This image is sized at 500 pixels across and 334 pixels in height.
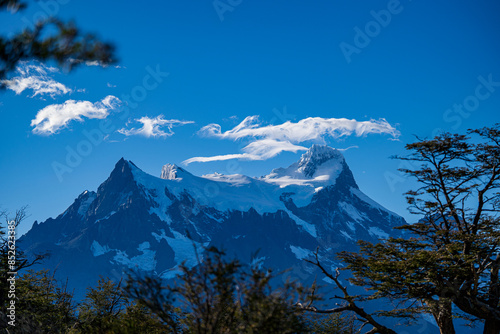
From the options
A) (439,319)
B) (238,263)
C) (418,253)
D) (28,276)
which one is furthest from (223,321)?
(28,276)

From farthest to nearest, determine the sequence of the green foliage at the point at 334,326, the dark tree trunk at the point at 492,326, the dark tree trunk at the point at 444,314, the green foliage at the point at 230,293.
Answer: the green foliage at the point at 334,326
the dark tree trunk at the point at 492,326
the dark tree trunk at the point at 444,314
the green foliage at the point at 230,293

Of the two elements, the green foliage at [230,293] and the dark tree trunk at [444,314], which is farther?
the dark tree trunk at [444,314]

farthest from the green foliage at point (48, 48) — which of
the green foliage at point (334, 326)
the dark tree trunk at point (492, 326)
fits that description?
the dark tree trunk at point (492, 326)

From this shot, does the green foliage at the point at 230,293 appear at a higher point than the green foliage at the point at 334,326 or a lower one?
lower

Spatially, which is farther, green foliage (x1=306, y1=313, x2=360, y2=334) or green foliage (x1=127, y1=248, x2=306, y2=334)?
green foliage (x1=306, y1=313, x2=360, y2=334)

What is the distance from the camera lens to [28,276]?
26484 millimetres

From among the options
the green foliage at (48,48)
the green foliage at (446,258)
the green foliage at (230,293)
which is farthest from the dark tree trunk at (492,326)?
the green foliage at (48,48)

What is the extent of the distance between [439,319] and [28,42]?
1908cm

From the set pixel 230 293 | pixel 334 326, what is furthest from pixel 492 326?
pixel 230 293

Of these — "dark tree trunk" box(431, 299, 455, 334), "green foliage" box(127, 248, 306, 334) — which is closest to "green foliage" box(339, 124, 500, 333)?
"dark tree trunk" box(431, 299, 455, 334)

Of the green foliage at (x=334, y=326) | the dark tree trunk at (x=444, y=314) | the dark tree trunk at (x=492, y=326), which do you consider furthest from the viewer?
the green foliage at (x=334, y=326)

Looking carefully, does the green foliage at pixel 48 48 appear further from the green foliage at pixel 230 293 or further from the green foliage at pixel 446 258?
the green foliage at pixel 446 258

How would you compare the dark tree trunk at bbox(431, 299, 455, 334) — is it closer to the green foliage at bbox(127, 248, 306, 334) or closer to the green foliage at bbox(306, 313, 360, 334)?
the green foliage at bbox(306, 313, 360, 334)

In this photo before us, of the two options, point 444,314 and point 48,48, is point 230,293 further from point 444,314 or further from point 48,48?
point 444,314
